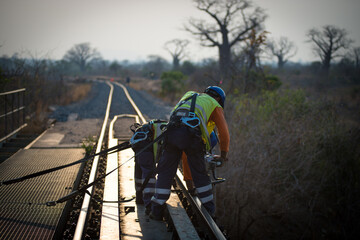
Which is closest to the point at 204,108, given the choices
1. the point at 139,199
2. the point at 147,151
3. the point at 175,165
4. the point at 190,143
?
the point at 190,143

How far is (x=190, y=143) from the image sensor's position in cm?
370

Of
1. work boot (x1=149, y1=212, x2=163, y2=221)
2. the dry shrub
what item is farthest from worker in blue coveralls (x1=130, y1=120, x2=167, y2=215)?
the dry shrub

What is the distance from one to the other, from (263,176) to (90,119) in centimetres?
794

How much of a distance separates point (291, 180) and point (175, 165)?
5797mm

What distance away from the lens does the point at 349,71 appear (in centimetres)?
3456

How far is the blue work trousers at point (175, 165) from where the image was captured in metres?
3.69

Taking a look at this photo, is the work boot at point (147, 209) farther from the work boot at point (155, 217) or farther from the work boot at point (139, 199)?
the work boot at point (139, 199)

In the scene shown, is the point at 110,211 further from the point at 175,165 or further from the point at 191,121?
the point at 191,121

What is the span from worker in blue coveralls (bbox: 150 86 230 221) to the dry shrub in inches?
162

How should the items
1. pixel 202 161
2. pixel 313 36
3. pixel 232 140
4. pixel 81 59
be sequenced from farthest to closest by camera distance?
pixel 81 59 → pixel 313 36 → pixel 232 140 → pixel 202 161

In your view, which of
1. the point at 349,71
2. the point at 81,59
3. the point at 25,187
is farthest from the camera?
the point at 81,59

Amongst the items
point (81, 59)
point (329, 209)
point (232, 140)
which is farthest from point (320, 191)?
point (81, 59)

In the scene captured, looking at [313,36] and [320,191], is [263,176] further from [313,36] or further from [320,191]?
[313,36]

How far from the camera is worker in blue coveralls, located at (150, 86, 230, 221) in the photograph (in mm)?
3666
